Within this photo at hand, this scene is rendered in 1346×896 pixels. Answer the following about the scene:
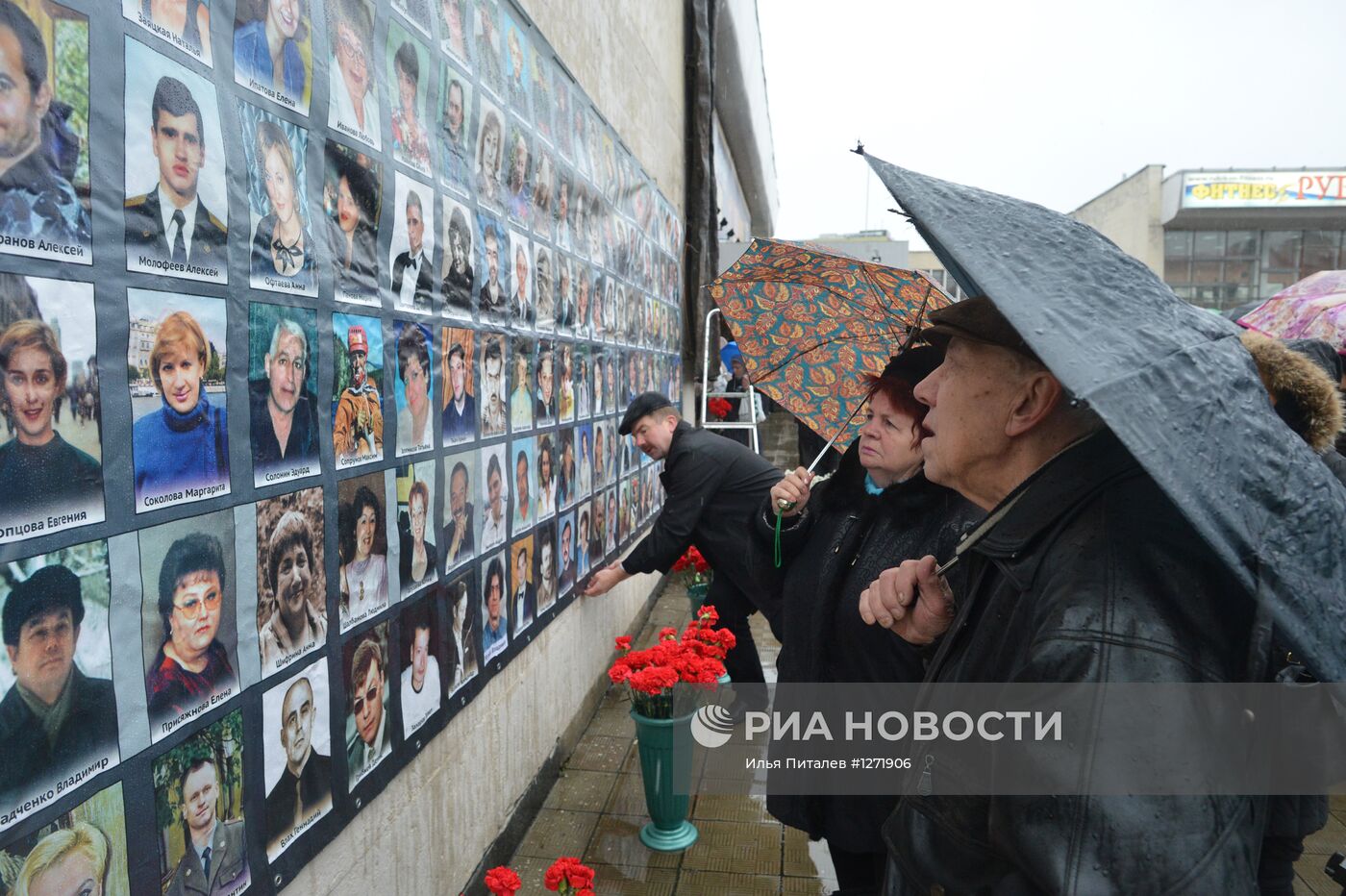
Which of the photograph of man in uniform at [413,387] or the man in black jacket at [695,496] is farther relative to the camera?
the man in black jacket at [695,496]

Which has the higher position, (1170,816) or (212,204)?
(212,204)

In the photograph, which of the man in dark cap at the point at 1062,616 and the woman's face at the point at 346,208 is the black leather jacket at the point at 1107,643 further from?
the woman's face at the point at 346,208

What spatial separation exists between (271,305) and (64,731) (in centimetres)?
88

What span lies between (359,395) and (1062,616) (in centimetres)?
175

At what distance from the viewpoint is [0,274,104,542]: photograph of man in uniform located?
1.14 meters

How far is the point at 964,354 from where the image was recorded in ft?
4.19

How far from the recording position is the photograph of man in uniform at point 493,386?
3.03 m

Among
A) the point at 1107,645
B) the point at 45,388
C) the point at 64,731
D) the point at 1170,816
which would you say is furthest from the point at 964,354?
the point at 64,731

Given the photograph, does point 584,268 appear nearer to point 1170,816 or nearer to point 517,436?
point 517,436

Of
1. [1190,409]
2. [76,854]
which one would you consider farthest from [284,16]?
[1190,409]

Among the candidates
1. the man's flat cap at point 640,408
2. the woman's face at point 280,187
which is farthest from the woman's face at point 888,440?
the man's flat cap at point 640,408

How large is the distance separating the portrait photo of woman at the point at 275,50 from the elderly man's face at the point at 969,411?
4.87 ft

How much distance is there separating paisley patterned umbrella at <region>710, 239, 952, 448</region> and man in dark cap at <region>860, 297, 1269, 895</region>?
1.88 m

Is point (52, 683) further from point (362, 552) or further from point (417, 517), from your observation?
point (417, 517)
